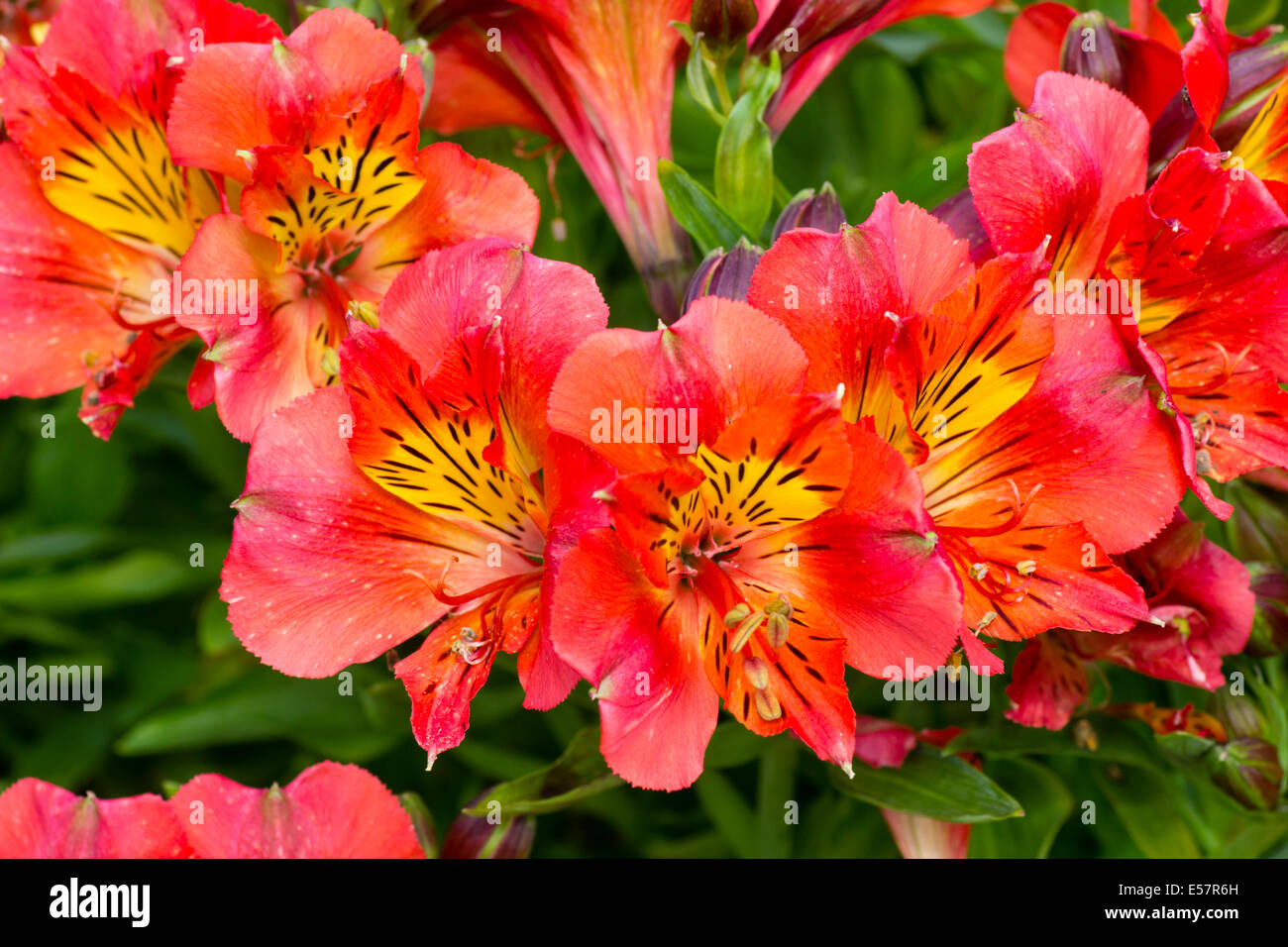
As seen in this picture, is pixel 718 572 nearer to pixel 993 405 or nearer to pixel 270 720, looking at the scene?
pixel 993 405

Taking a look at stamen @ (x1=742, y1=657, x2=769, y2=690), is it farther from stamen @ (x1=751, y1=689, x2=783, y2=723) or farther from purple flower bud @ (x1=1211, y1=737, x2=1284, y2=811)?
purple flower bud @ (x1=1211, y1=737, x2=1284, y2=811)

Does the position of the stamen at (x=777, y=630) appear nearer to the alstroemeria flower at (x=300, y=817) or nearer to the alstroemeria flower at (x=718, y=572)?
the alstroemeria flower at (x=718, y=572)

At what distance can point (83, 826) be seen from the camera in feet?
2.17

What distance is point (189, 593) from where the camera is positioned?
1152mm

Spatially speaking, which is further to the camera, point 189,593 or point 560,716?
point 189,593

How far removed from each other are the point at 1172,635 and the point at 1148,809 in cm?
19

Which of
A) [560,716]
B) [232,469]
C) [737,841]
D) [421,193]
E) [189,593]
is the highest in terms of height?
[421,193]

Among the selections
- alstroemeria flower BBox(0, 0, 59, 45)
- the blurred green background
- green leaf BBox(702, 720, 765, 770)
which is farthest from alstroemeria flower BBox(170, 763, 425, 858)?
alstroemeria flower BBox(0, 0, 59, 45)

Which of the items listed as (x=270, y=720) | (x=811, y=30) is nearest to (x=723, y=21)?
(x=811, y=30)

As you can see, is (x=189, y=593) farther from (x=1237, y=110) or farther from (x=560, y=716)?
(x=1237, y=110)

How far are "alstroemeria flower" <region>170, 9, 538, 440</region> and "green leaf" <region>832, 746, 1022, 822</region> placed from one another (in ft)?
1.36

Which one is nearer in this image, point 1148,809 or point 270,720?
point 1148,809
